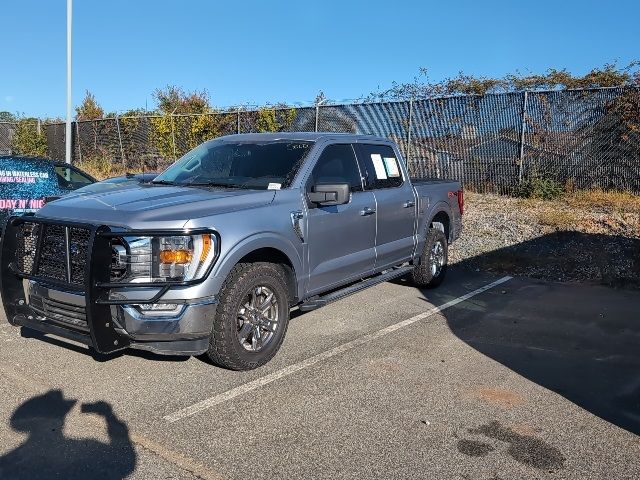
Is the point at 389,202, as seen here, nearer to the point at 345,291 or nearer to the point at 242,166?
the point at 345,291

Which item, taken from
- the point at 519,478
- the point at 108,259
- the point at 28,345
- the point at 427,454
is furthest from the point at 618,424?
the point at 28,345

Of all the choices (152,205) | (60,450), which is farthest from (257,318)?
(60,450)

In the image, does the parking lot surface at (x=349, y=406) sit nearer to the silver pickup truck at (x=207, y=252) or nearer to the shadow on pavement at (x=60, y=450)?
the shadow on pavement at (x=60, y=450)

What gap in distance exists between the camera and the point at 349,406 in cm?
417

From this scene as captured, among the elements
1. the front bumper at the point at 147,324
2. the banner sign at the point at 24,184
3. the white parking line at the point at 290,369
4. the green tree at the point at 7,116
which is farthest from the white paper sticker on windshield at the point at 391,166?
the green tree at the point at 7,116

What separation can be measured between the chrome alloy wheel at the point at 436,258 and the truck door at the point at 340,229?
64.9 inches

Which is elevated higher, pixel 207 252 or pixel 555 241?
pixel 207 252

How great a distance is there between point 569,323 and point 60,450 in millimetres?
5065

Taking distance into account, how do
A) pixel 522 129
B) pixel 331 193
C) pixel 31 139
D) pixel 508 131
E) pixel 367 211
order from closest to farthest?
1. pixel 331 193
2. pixel 367 211
3. pixel 522 129
4. pixel 508 131
5. pixel 31 139

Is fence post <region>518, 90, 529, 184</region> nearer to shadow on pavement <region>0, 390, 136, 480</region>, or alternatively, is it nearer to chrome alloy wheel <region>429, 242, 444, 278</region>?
chrome alloy wheel <region>429, 242, 444, 278</region>

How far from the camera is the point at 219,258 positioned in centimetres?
433

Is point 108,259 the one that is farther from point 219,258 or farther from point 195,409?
point 195,409

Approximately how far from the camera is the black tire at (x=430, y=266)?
7.57 metres

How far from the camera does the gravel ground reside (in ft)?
28.7
